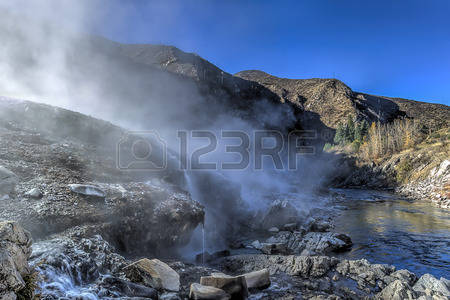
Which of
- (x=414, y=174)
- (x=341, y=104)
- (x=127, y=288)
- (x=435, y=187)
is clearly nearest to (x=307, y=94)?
(x=341, y=104)

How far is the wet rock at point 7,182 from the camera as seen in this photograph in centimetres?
792

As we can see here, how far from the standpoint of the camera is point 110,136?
17.1 meters

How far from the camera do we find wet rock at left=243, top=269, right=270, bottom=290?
7363 mm

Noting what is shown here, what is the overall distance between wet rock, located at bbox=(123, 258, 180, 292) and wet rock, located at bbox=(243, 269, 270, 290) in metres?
2.23

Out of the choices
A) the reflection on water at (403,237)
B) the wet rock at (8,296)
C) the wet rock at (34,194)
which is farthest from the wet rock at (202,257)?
the wet rock at (8,296)

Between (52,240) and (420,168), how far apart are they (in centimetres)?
4543

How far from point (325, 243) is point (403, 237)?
565 cm

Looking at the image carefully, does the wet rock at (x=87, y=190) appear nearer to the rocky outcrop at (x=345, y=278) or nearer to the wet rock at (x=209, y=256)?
→ the wet rock at (x=209, y=256)

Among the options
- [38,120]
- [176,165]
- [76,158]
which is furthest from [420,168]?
[38,120]

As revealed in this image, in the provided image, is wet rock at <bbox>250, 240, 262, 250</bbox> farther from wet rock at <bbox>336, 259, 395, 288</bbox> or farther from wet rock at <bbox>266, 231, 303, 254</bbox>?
wet rock at <bbox>336, 259, 395, 288</bbox>

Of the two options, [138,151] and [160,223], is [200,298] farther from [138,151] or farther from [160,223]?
[138,151]

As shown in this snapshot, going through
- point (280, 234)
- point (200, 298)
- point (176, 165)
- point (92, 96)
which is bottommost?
point (280, 234)

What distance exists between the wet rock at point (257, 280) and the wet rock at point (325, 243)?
4.93 m

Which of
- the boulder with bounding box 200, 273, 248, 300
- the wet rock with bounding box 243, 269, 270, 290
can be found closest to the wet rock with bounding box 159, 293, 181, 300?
the boulder with bounding box 200, 273, 248, 300
